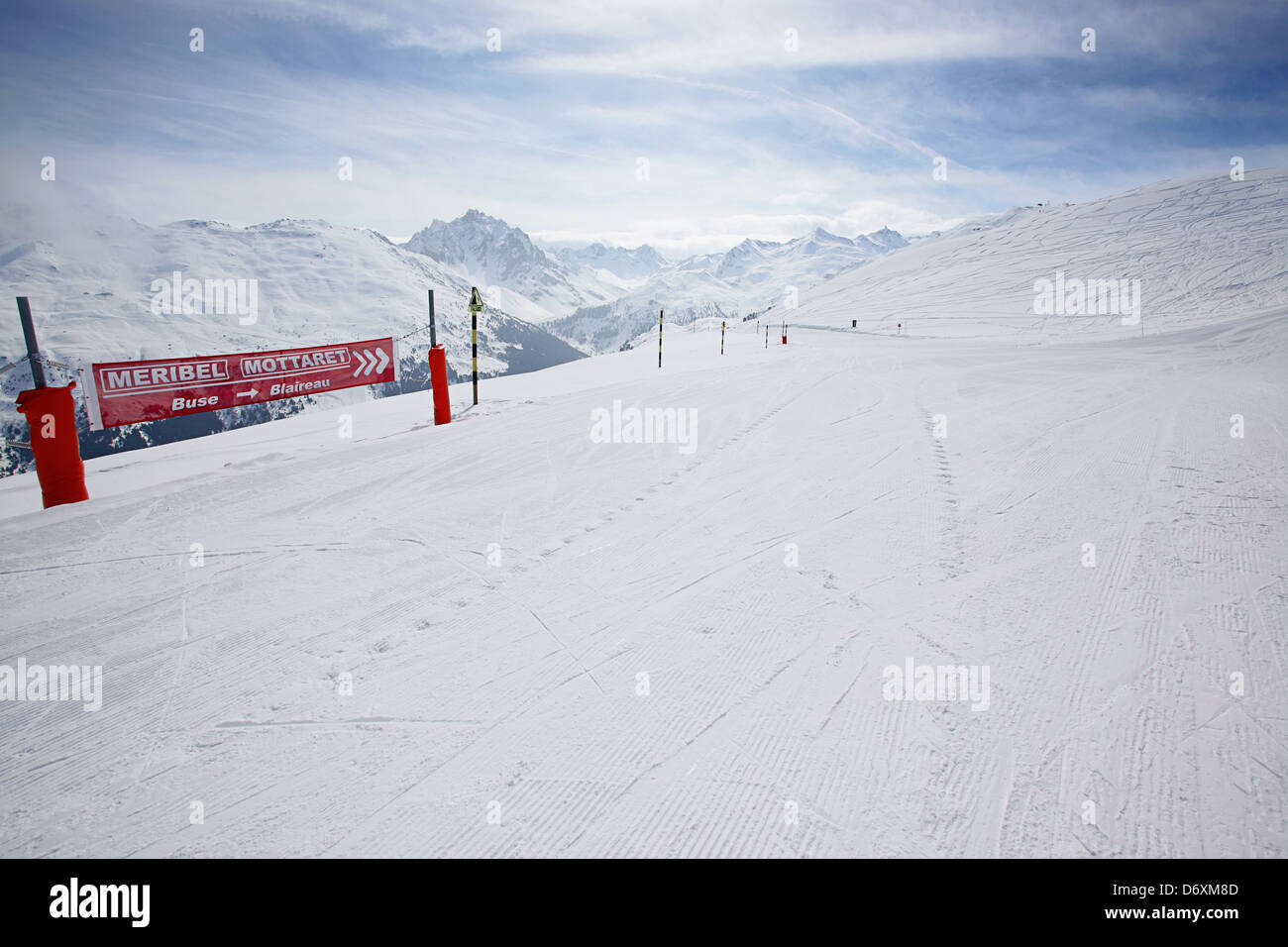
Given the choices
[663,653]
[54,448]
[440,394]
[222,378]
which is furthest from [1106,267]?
[54,448]

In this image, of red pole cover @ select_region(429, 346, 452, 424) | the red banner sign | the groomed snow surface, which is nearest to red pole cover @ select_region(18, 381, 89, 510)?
the groomed snow surface

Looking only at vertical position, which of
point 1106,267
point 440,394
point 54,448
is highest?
point 1106,267

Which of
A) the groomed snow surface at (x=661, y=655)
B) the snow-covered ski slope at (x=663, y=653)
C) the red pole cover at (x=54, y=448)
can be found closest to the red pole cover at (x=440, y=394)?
the snow-covered ski slope at (x=663, y=653)

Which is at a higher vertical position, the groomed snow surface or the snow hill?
the snow hill

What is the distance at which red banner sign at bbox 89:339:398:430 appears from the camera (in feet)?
28.4

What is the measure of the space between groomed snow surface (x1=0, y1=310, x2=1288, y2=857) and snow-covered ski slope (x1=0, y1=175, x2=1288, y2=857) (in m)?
0.02

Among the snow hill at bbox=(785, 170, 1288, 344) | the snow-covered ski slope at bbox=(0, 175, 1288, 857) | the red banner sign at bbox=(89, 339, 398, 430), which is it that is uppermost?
the snow hill at bbox=(785, 170, 1288, 344)

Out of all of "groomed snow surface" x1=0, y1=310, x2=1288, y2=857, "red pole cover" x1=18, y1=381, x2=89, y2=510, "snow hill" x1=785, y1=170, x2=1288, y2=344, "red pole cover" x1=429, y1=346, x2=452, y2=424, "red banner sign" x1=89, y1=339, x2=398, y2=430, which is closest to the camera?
"groomed snow surface" x1=0, y1=310, x2=1288, y2=857

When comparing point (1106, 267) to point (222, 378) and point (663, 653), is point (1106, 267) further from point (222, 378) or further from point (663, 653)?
point (663, 653)

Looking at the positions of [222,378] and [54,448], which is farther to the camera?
[222,378]

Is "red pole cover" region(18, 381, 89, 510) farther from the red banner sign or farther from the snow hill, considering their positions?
the snow hill

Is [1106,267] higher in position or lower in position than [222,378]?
higher

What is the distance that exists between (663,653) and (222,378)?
34.5 ft

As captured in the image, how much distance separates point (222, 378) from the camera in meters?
10.3
